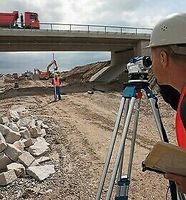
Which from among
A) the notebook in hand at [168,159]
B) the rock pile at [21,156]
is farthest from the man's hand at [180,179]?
the rock pile at [21,156]

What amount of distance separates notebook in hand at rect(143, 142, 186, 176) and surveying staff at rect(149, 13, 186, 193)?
109 millimetres

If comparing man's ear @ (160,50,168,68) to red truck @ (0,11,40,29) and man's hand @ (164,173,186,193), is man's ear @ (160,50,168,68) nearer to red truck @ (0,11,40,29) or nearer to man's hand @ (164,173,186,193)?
man's hand @ (164,173,186,193)

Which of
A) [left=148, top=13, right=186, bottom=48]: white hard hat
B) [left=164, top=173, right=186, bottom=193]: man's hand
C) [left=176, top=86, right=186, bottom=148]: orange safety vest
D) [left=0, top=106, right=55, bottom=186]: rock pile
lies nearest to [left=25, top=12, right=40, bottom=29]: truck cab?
[left=0, top=106, right=55, bottom=186]: rock pile

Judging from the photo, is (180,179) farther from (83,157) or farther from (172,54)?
(83,157)

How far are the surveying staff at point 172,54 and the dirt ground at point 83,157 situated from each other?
7.07 feet

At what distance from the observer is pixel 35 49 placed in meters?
28.5

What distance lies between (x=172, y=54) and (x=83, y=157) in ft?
18.4

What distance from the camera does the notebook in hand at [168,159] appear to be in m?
1.02

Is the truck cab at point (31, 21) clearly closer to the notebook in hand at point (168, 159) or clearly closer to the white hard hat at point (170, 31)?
the white hard hat at point (170, 31)

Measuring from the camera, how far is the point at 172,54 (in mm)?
1329

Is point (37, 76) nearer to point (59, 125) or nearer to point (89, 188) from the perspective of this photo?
point (59, 125)

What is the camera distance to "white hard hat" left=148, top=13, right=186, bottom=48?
135cm

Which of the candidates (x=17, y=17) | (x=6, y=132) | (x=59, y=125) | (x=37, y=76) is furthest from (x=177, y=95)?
(x=37, y=76)

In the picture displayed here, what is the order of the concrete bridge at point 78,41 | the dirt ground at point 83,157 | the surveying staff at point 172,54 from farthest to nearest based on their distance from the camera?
the concrete bridge at point 78,41, the dirt ground at point 83,157, the surveying staff at point 172,54
